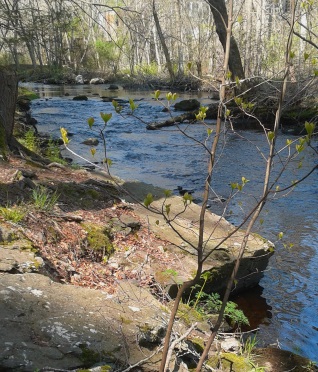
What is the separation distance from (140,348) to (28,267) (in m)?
1.20

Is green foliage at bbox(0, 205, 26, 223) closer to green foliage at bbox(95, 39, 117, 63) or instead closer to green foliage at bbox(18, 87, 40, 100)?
green foliage at bbox(18, 87, 40, 100)

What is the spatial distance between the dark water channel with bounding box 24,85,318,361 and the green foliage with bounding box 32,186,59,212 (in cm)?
155

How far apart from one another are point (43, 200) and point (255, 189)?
524 cm

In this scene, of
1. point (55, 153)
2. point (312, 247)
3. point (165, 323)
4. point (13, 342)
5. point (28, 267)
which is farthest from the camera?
point (55, 153)

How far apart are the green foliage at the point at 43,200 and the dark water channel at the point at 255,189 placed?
1547 millimetres

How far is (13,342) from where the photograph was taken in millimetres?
2545

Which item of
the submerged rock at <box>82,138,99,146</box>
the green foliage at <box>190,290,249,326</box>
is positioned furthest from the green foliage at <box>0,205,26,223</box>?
the submerged rock at <box>82,138,99,146</box>

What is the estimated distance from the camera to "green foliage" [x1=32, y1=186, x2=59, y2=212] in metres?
4.66

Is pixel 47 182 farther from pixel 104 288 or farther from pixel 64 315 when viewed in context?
pixel 64 315

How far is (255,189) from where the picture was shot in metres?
9.01

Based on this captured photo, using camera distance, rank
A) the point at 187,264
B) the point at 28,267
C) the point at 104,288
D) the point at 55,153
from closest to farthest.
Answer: the point at 28,267 < the point at 104,288 < the point at 187,264 < the point at 55,153

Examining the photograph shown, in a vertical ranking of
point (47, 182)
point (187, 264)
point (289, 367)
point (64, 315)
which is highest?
point (47, 182)

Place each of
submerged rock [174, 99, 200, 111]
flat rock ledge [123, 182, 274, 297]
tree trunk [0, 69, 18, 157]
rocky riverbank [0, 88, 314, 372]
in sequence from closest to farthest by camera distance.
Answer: rocky riverbank [0, 88, 314, 372]
flat rock ledge [123, 182, 274, 297]
tree trunk [0, 69, 18, 157]
submerged rock [174, 99, 200, 111]

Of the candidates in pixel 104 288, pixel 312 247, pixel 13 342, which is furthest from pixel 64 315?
pixel 312 247
